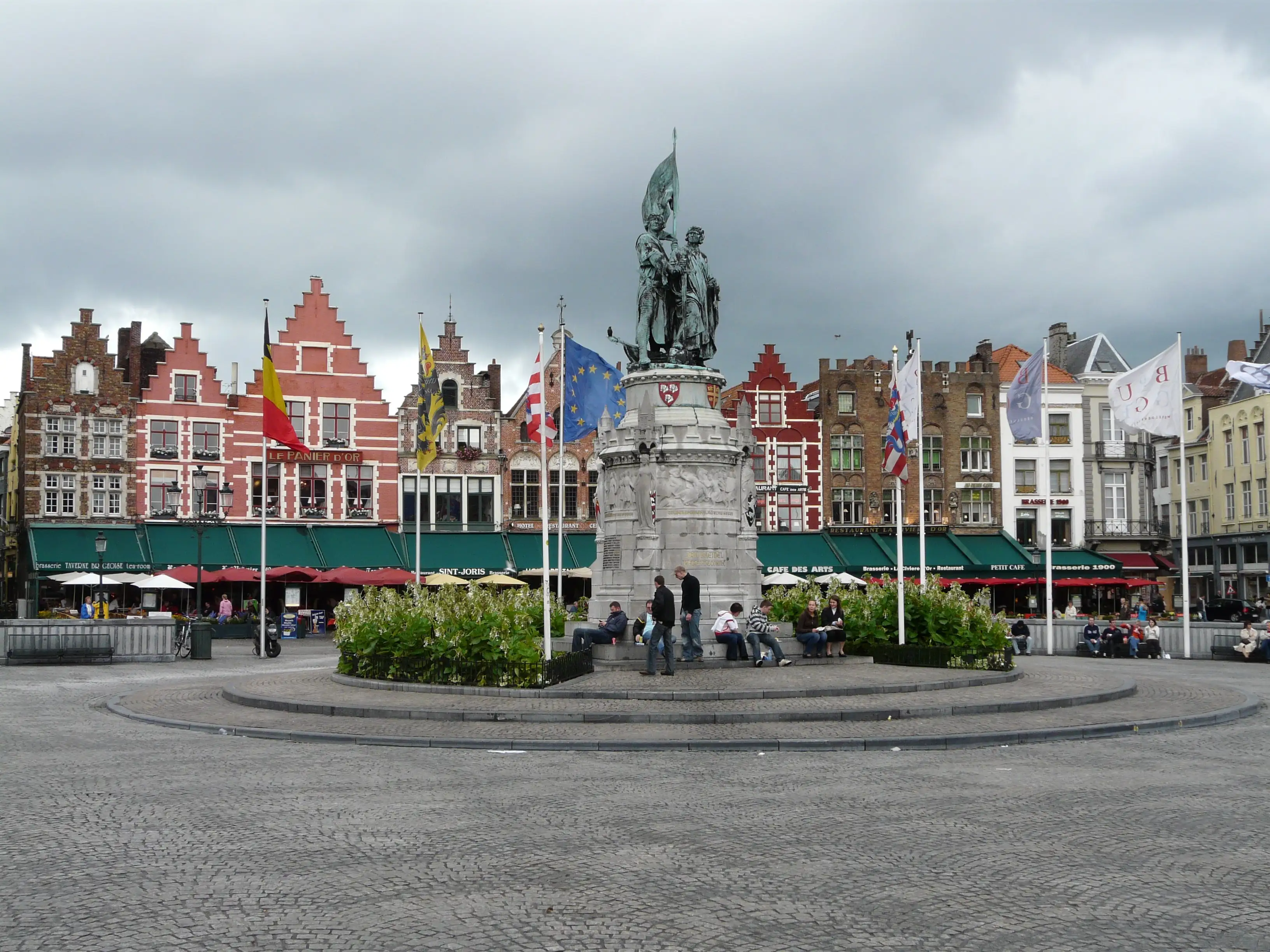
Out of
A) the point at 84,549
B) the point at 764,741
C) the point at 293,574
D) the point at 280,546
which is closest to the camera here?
the point at 764,741

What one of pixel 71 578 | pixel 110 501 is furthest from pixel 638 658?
pixel 110 501

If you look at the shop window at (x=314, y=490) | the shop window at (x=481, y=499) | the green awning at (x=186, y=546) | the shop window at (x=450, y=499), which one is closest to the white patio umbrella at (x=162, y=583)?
the green awning at (x=186, y=546)

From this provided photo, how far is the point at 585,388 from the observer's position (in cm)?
3300

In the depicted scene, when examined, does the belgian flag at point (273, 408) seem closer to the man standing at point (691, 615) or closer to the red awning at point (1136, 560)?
the man standing at point (691, 615)

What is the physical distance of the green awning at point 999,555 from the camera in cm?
5878

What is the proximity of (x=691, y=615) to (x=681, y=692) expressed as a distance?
3825 mm

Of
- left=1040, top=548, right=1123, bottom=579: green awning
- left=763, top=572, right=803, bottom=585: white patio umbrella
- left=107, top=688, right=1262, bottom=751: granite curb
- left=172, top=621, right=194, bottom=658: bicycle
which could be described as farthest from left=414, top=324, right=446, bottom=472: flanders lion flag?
left=1040, top=548, right=1123, bottom=579: green awning

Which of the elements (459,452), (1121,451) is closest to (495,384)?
(459,452)

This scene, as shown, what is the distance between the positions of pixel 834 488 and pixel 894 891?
54389 millimetres

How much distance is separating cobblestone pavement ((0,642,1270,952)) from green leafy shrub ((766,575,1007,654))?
9.15m

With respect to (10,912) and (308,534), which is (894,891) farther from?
(308,534)

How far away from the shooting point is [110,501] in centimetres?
5369

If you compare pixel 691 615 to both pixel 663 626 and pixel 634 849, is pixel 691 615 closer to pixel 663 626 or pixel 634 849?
pixel 663 626

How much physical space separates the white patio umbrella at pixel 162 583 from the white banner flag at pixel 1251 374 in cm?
3236
